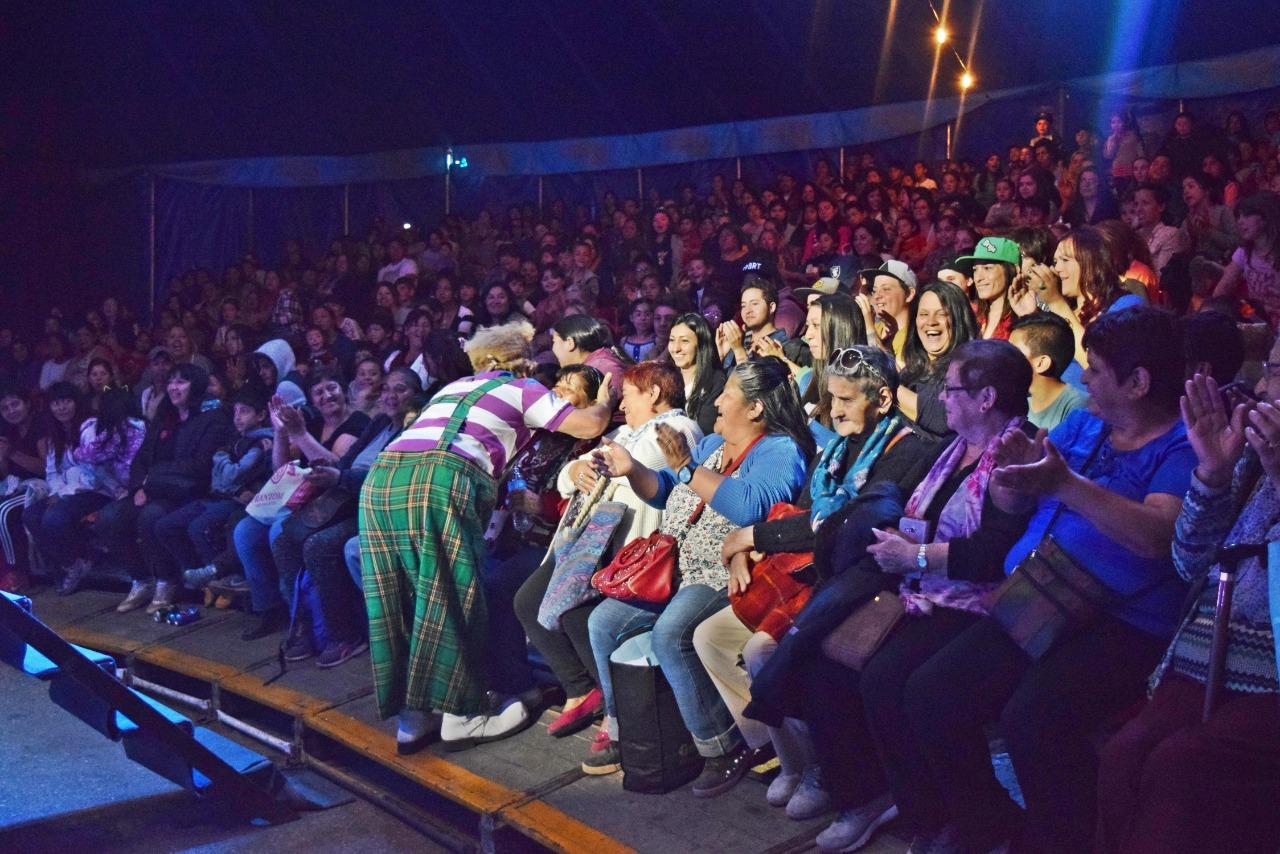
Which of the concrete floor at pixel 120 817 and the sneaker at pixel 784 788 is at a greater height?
the sneaker at pixel 784 788

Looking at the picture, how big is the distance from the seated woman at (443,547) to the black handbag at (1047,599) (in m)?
2.16

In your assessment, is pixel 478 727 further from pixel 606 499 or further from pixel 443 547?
pixel 606 499

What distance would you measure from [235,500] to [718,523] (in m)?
4.18

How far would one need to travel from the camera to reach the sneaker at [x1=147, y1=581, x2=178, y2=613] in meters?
7.23

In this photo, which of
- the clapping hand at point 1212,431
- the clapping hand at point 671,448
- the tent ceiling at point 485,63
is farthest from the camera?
the tent ceiling at point 485,63

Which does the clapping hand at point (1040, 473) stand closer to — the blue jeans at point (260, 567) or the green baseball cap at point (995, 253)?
the green baseball cap at point (995, 253)

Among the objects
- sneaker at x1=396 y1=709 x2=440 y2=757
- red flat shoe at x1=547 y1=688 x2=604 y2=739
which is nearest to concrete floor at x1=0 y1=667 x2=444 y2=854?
sneaker at x1=396 y1=709 x2=440 y2=757

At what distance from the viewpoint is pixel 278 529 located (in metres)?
6.30

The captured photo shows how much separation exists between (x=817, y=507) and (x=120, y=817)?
123 inches

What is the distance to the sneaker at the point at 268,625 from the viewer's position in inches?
255

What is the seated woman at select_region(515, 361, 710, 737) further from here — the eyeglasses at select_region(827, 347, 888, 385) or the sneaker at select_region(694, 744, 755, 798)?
the eyeglasses at select_region(827, 347, 888, 385)

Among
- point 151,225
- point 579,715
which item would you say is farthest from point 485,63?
point 579,715

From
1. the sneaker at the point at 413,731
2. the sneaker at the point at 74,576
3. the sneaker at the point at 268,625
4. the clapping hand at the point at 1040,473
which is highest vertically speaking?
the clapping hand at the point at 1040,473

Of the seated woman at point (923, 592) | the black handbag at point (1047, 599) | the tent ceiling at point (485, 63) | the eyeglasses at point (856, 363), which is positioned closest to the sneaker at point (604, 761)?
the seated woman at point (923, 592)
